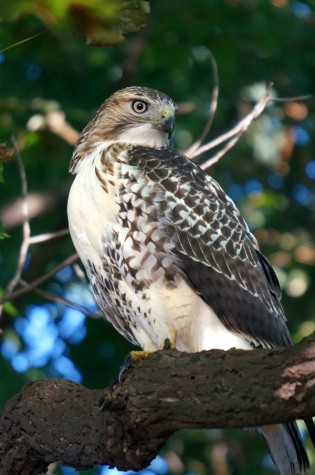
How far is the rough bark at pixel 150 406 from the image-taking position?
3.29m

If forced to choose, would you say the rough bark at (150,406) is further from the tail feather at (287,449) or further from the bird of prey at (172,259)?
the tail feather at (287,449)

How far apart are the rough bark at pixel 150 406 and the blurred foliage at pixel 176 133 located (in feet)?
6.13

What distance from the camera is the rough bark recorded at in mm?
3291

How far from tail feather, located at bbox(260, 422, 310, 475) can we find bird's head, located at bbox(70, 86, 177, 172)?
154cm

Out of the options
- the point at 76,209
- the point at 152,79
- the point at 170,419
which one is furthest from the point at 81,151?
the point at 152,79

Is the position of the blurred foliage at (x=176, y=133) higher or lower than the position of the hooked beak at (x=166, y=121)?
lower

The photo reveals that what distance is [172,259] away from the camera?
4902mm

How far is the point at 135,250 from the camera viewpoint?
481 cm

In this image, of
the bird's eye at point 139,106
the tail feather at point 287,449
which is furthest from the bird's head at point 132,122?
the tail feather at point 287,449

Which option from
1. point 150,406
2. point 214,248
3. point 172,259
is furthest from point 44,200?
point 150,406

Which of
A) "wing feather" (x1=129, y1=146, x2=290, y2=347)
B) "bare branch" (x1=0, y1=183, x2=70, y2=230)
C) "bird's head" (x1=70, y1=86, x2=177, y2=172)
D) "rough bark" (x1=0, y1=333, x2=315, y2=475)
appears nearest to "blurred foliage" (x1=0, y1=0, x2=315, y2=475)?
"bare branch" (x1=0, y1=183, x2=70, y2=230)

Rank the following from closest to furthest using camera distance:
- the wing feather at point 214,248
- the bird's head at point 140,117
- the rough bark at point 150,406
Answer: the rough bark at point 150,406 < the wing feather at point 214,248 < the bird's head at point 140,117

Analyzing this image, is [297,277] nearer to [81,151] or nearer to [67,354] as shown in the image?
[67,354]

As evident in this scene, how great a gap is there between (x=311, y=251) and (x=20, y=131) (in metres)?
3.29
